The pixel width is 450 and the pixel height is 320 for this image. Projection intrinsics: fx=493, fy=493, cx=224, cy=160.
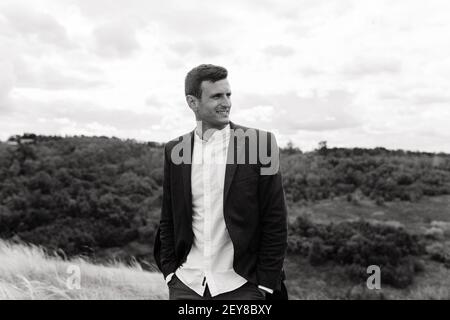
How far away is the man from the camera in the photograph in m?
2.76

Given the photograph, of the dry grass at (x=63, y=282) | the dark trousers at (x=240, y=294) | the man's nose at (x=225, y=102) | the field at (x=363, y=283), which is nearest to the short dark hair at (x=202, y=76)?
the man's nose at (x=225, y=102)

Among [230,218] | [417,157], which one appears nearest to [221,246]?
[230,218]

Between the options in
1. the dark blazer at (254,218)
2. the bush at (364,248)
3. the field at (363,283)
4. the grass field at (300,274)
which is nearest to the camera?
the dark blazer at (254,218)

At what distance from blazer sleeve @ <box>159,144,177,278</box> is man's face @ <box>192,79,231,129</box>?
1.37 feet

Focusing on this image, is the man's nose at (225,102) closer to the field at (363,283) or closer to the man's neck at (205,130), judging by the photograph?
the man's neck at (205,130)

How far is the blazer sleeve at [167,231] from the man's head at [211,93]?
395mm

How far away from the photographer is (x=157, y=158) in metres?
27.8

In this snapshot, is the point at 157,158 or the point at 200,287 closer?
the point at 200,287

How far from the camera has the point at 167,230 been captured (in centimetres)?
313

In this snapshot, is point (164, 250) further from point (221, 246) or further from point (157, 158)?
point (157, 158)

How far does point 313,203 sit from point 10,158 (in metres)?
15.0

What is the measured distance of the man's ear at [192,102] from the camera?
9.63 feet

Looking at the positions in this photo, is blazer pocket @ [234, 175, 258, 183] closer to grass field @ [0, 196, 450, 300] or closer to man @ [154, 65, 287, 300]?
man @ [154, 65, 287, 300]

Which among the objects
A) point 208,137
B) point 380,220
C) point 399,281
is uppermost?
point 208,137
